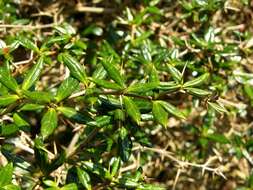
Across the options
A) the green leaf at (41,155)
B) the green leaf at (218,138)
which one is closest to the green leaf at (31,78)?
the green leaf at (41,155)

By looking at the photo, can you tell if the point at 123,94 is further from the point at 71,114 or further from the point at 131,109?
the point at 71,114

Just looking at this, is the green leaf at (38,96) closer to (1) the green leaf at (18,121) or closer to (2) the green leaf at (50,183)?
(1) the green leaf at (18,121)

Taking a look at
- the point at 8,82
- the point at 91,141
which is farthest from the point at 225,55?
the point at 8,82

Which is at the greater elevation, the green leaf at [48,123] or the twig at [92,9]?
the green leaf at [48,123]

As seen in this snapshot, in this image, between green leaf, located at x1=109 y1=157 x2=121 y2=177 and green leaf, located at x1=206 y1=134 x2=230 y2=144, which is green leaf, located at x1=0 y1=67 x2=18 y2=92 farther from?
green leaf, located at x1=206 y1=134 x2=230 y2=144

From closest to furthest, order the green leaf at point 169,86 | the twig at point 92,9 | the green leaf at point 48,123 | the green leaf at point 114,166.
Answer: the green leaf at point 48,123 < the green leaf at point 169,86 < the green leaf at point 114,166 < the twig at point 92,9

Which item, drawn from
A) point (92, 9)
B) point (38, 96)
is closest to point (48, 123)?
point (38, 96)

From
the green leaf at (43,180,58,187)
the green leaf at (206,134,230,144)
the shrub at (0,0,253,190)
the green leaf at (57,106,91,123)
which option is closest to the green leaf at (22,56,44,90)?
the shrub at (0,0,253,190)
